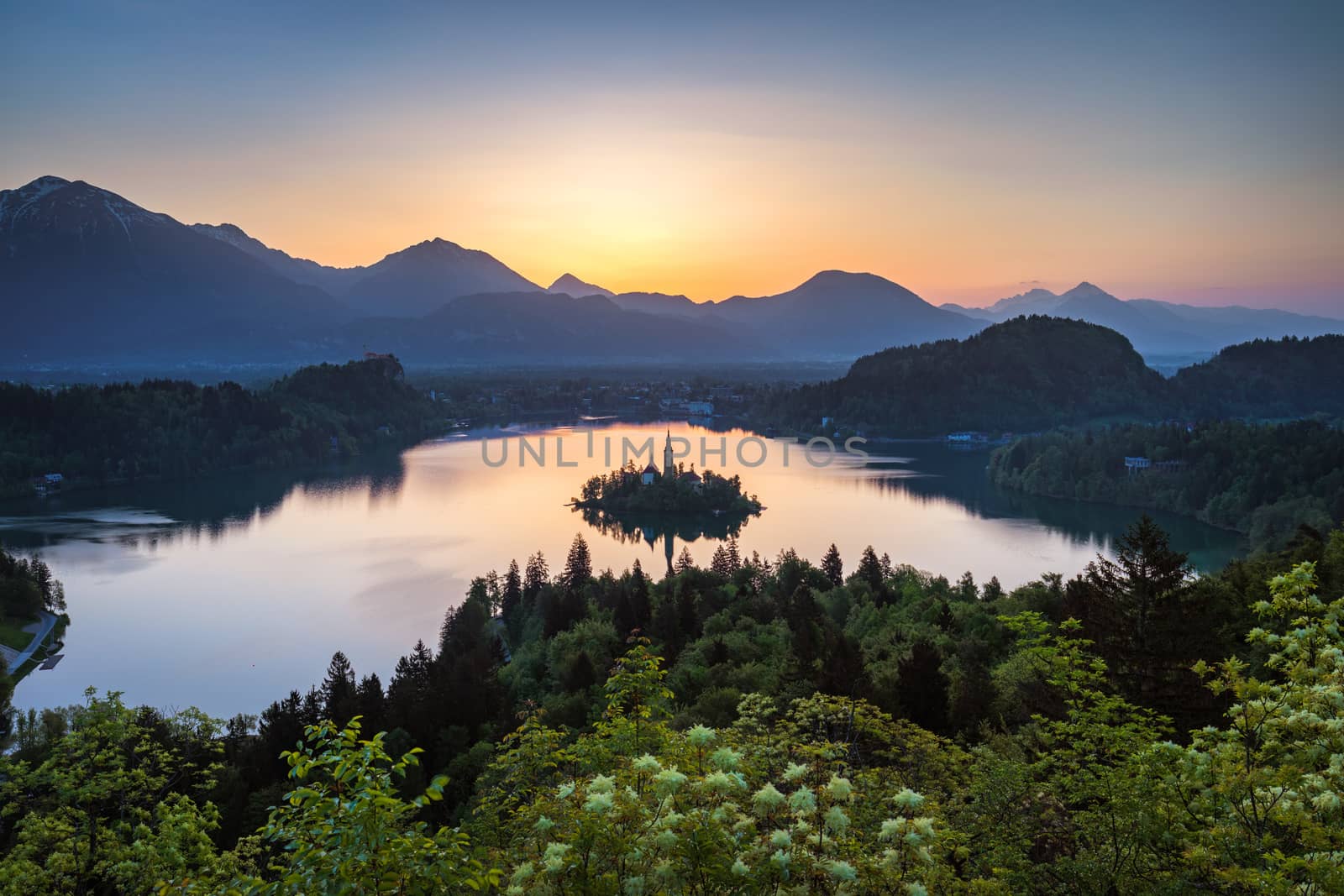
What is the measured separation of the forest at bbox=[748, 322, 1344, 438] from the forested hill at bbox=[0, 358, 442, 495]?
36.7 metres

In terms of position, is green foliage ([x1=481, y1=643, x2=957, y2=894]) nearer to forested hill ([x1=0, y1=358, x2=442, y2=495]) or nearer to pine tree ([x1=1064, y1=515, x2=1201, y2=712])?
pine tree ([x1=1064, y1=515, x2=1201, y2=712])

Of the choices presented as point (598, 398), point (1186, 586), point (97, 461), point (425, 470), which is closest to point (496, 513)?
point (425, 470)

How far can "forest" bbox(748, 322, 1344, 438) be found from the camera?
7062 cm

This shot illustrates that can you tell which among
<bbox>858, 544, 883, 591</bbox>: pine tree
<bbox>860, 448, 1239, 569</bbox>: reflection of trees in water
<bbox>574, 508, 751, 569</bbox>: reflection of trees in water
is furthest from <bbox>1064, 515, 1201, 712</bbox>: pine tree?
<bbox>574, 508, 751, 569</bbox>: reflection of trees in water

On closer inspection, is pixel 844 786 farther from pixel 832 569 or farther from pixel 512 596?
pixel 832 569

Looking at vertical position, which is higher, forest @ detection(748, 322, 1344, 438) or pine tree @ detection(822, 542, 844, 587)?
forest @ detection(748, 322, 1344, 438)

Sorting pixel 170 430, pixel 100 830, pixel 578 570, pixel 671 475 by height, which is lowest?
pixel 578 570

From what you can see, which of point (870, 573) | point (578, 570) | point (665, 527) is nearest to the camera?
point (870, 573)

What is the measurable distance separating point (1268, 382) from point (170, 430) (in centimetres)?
8744

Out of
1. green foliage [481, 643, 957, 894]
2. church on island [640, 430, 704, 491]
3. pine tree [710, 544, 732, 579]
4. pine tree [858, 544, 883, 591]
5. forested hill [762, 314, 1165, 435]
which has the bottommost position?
pine tree [710, 544, 732, 579]

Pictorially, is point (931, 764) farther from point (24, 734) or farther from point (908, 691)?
point (24, 734)

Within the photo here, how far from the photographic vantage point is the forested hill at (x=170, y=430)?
46094mm

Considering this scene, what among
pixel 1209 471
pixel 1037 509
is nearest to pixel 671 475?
pixel 1037 509

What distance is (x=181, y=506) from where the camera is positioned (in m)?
40.3
